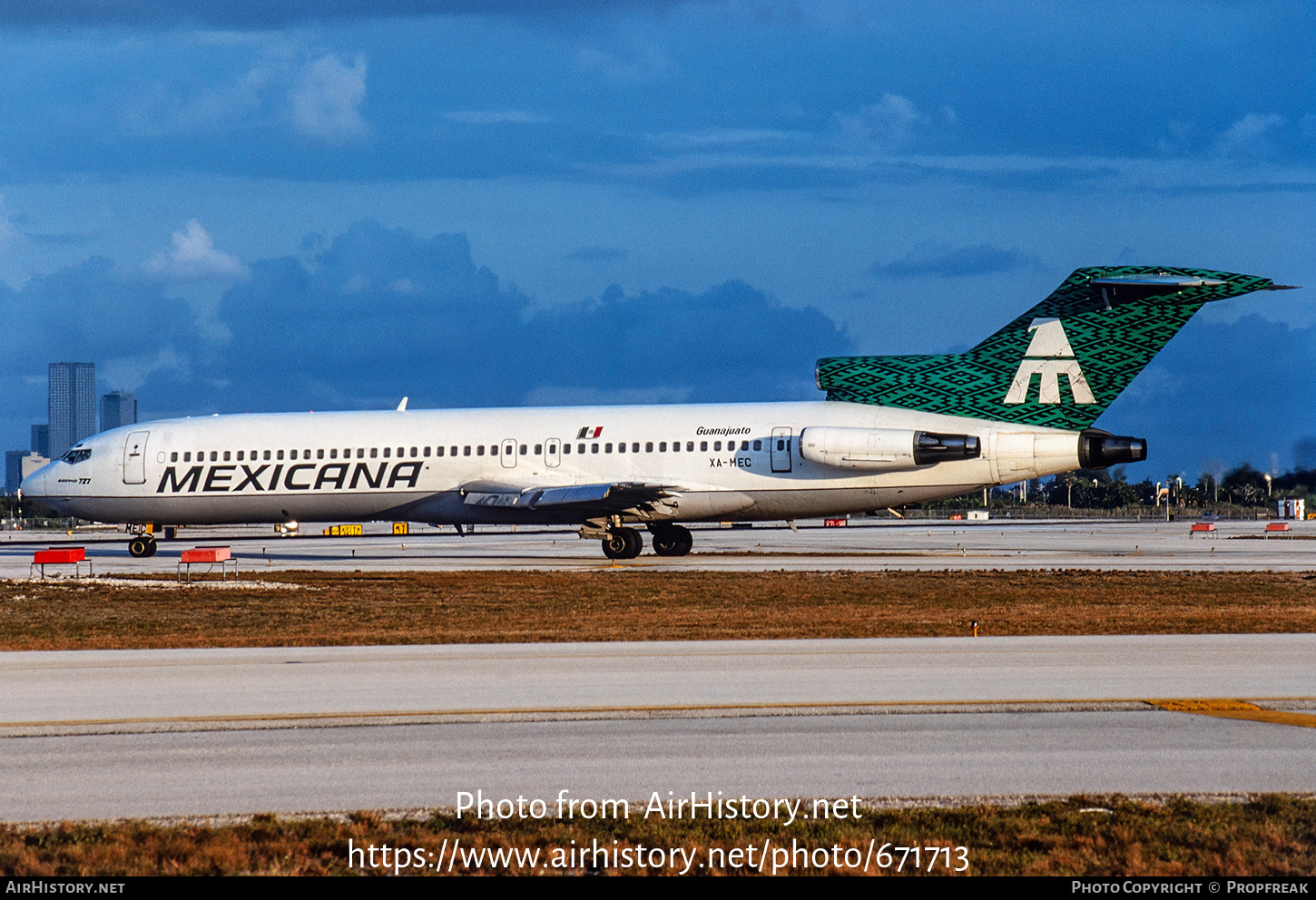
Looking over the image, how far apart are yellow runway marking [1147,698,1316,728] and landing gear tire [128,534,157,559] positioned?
114 feet

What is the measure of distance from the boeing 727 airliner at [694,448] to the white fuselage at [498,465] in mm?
53

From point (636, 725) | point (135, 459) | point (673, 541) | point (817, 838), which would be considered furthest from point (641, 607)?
point (135, 459)

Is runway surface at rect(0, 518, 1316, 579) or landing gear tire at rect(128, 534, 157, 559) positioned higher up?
landing gear tire at rect(128, 534, 157, 559)

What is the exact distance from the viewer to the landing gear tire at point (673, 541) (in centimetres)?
3584

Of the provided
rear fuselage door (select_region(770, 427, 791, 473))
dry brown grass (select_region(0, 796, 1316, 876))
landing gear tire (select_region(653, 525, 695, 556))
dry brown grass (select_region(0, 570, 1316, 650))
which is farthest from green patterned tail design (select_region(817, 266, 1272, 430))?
dry brown grass (select_region(0, 796, 1316, 876))

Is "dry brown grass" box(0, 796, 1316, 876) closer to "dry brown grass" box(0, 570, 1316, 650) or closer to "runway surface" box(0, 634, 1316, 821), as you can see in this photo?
"runway surface" box(0, 634, 1316, 821)

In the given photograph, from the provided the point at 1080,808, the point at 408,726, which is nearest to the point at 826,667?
the point at 408,726

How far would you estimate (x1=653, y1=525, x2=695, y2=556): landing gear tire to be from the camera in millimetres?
35844

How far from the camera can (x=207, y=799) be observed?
764 cm

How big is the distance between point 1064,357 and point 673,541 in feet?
38.5

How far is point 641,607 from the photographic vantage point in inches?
→ 819

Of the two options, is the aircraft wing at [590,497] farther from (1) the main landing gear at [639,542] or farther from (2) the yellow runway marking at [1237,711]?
(2) the yellow runway marking at [1237,711]

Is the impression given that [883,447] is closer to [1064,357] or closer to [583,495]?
[1064,357]
